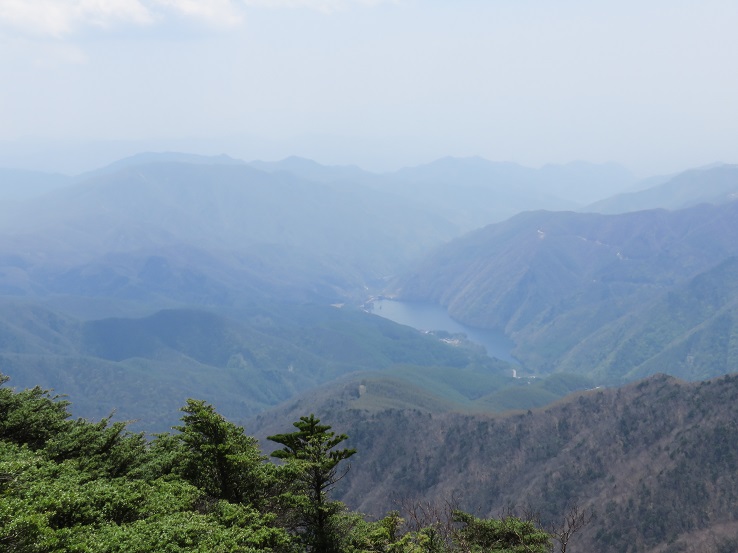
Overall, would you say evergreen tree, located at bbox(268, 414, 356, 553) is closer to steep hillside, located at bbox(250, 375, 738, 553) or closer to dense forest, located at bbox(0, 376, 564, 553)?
dense forest, located at bbox(0, 376, 564, 553)

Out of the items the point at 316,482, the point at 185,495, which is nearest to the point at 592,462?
the point at 316,482

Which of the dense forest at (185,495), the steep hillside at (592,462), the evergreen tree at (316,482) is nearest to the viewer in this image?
the dense forest at (185,495)

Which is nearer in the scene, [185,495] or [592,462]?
[185,495]

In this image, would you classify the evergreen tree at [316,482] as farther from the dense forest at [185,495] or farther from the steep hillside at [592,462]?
the steep hillside at [592,462]

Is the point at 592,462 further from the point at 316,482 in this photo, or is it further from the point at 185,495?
the point at 185,495

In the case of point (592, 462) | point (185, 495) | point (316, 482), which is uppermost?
point (185, 495)

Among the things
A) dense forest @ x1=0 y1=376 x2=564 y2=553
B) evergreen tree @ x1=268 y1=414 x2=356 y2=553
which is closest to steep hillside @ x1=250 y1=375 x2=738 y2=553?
dense forest @ x1=0 y1=376 x2=564 y2=553

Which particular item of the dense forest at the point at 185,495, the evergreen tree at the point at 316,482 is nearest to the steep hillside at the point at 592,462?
the dense forest at the point at 185,495

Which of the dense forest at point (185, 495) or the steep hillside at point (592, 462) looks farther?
the steep hillside at point (592, 462)
